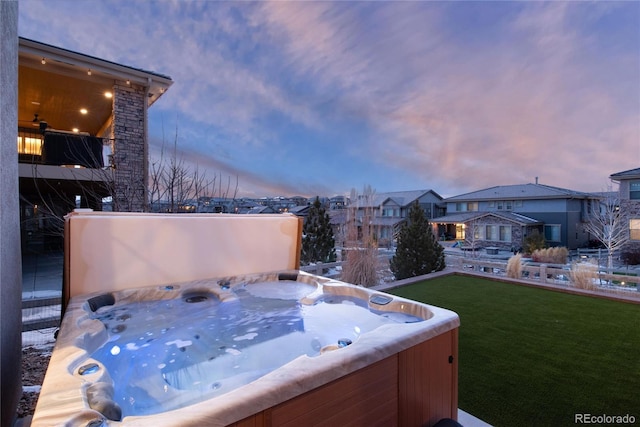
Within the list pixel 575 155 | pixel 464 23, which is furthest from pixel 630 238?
pixel 464 23

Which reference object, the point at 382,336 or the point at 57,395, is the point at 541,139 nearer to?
the point at 382,336

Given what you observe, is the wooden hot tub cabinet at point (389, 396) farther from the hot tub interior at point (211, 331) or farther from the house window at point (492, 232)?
the house window at point (492, 232)

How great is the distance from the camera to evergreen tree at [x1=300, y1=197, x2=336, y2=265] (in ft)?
21.7

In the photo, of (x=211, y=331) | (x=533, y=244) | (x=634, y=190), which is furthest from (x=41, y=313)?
(x=634, y=190)

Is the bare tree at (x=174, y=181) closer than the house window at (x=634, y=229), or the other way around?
the bare tree at (x=174, y=181)

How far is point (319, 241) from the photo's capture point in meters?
6.64

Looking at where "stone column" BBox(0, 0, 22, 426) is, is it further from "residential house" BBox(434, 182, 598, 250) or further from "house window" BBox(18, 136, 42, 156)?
"residential house" BBox(434, 182, 598, 250)

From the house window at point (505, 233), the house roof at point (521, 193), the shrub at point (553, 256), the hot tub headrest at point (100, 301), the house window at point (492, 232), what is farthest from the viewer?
the house window at point (492, 232)

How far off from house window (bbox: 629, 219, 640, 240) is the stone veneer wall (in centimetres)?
1343

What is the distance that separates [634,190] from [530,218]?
151 inches

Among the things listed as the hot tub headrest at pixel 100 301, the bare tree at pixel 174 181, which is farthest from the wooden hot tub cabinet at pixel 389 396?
the bare tree at pixel 174 181

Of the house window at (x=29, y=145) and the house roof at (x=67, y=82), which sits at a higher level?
the house roof at (x=67, y=82)

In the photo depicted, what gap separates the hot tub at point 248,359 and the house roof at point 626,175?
11.6 meters

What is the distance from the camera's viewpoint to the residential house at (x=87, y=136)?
15.5ft
